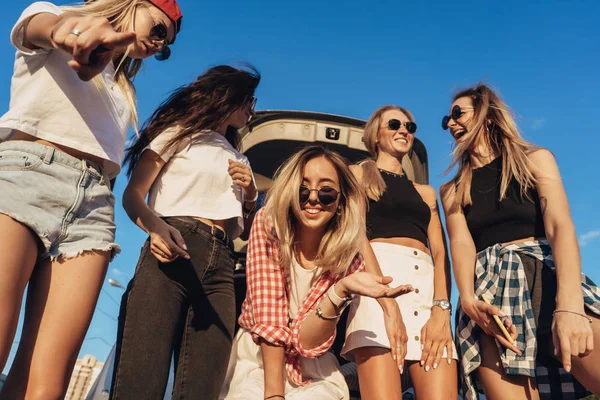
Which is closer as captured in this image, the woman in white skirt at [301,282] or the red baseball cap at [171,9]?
the red baseball cap at [171,9]

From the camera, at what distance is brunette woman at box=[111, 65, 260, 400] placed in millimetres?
1976

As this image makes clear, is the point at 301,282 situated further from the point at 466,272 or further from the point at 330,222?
the point at 466,272

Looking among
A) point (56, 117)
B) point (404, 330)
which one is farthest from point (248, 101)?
point (404, 330)

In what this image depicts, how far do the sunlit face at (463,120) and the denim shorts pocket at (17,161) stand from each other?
213cm

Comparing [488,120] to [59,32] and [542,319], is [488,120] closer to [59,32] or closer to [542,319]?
[542,319]

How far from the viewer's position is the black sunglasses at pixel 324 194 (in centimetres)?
234

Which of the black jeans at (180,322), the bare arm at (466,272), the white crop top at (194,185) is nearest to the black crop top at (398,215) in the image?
the bare arm at (466,272)

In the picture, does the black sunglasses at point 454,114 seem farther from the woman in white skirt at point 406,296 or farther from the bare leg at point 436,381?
the bare leg at point 436,381

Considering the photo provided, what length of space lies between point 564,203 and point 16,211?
2.21m

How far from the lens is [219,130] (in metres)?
2.64

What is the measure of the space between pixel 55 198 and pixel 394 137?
210 cm

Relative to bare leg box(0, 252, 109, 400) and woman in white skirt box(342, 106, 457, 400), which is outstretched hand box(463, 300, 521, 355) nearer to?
woman in white skirt box(342, 106, 457, 400)

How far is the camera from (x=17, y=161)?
5.04 feet

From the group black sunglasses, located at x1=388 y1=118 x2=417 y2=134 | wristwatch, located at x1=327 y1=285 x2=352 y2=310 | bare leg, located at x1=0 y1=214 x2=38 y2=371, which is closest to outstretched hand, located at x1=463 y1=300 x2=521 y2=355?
wristwatch, located at x1=327 y1=285 x2=352 y2=310
